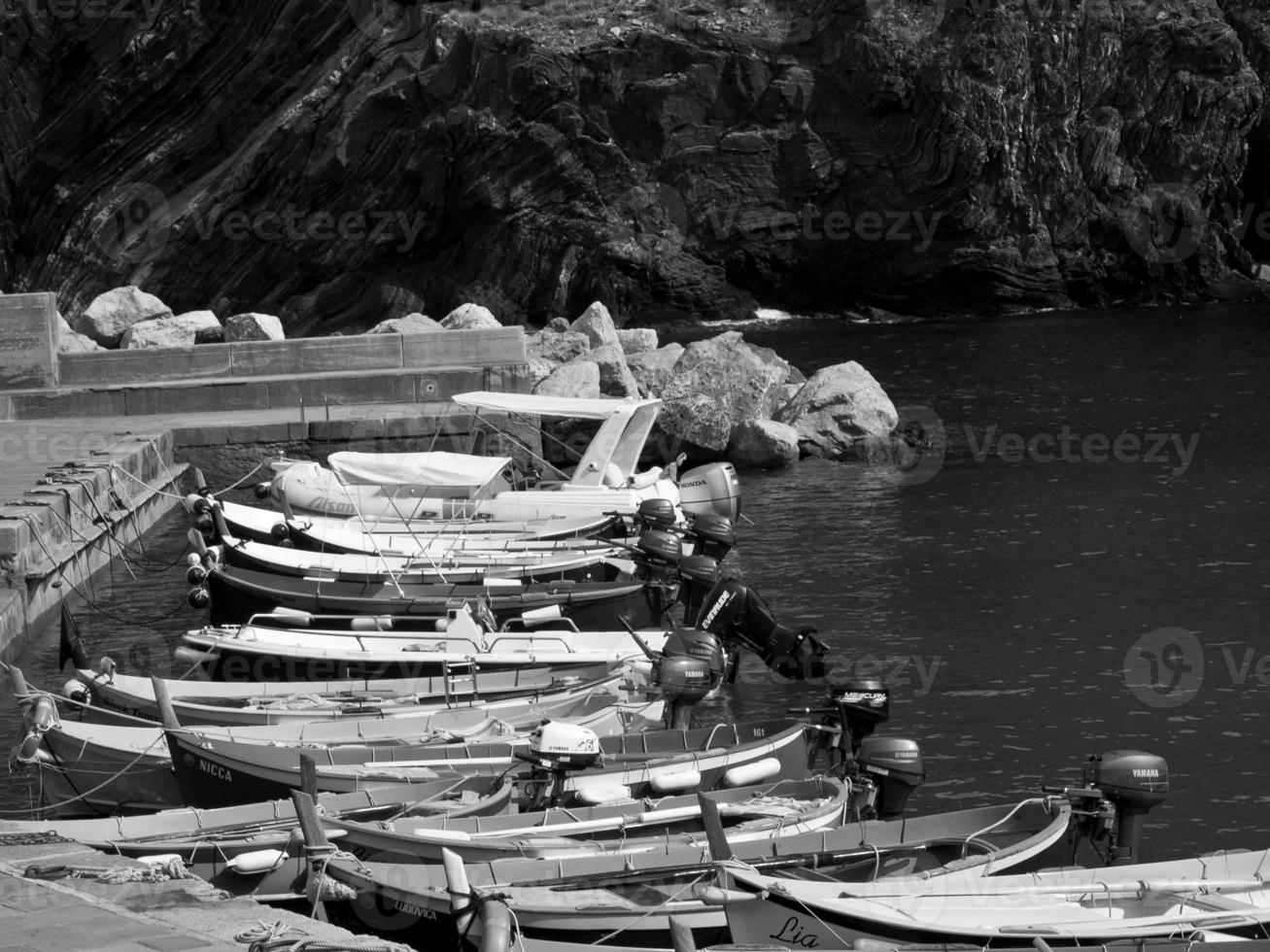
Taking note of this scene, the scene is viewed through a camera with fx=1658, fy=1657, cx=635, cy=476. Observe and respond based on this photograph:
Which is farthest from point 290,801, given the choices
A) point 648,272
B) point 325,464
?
point 648,272

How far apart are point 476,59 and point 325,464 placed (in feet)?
140

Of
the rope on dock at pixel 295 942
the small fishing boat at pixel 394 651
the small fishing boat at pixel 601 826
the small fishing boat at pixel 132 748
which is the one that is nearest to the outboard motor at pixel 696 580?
the small fishing boat at pixel 394 651

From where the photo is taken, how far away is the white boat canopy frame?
2438 centimetres

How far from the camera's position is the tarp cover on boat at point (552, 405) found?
961 inches

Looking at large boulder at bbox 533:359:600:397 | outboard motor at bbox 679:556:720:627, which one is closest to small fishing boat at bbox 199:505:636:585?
outboard motor at bbox 679:556:720:627

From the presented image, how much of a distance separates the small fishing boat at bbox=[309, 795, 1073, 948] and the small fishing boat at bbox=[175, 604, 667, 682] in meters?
5.39

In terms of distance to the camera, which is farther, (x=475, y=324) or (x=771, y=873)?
(x=475, y=324)

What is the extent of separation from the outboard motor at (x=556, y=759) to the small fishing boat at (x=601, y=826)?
0.21 meters

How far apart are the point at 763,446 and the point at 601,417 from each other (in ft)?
16.4

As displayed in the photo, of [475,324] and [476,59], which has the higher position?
[476,59]

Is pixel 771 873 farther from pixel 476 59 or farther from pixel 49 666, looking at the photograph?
pixel 476 59

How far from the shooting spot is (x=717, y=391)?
29969 millimetres

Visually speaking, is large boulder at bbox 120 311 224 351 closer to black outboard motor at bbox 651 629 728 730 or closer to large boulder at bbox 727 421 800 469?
large boulder at bbox 727 421 800 469

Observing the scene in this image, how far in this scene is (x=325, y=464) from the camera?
→ 26.8 meters
